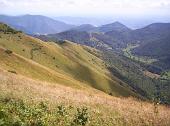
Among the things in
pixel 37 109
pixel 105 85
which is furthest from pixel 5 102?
pixel 105 85

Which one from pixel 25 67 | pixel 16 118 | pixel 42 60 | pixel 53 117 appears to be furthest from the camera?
pixel 42 60

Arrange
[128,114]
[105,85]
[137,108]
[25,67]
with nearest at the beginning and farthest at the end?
[128,114]
[137,108]
[25,67]
[105,85]

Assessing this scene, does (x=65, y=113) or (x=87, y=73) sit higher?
(x=65, y=113)

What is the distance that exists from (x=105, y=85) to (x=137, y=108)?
504ft

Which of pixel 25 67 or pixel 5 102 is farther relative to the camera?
pixel 25 67

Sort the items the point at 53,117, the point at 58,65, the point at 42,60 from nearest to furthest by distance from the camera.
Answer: the point at 53,117, the point at 42,60, the point at 58,65

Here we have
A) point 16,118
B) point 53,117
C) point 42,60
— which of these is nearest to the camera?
point 16,118

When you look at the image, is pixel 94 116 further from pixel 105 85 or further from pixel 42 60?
pixel 105 85

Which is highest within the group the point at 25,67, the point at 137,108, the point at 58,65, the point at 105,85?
the point at 137,108

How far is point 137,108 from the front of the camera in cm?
1862

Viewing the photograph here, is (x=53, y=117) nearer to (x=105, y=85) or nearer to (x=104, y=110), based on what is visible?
(x=104, y=110)

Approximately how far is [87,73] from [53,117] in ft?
523

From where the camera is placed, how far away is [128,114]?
16.7m

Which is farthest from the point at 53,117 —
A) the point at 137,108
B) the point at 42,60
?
the point at 42,60
